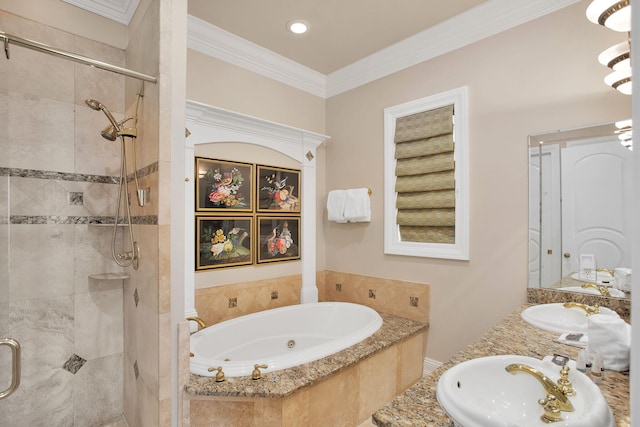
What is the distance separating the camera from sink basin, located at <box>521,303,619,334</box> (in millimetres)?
1782

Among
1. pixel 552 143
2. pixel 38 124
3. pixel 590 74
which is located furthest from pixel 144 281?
pixel 590 74

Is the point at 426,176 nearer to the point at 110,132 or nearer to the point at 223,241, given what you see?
the point at 223,241

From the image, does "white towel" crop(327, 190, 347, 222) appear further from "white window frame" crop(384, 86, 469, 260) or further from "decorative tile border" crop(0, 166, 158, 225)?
"decorative tile border" crop(0, 166, 158, 225)

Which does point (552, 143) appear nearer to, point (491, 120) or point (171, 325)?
point (491, 120)

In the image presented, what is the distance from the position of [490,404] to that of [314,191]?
249 centimetres

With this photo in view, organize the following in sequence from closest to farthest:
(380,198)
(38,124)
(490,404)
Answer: (490,404)
(38,124)
(380,198)

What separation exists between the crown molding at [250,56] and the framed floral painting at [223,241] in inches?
52.2

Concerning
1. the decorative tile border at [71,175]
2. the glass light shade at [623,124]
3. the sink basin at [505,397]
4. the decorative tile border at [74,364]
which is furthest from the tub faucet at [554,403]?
the decorative tile border at [74,364]

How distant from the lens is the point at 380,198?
Result: 3102 mm

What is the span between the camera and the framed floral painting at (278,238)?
302 cm

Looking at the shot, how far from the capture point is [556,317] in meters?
2.02

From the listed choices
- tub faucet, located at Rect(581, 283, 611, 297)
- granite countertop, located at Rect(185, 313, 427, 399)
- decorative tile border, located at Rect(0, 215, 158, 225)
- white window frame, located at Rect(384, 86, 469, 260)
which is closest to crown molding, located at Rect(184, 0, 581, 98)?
white window frame, located at Rect(384, 86, 469, 260)

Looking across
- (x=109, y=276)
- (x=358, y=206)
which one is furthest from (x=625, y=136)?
(x=109, y=276)

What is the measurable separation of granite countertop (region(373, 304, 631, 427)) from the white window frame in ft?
2.76
